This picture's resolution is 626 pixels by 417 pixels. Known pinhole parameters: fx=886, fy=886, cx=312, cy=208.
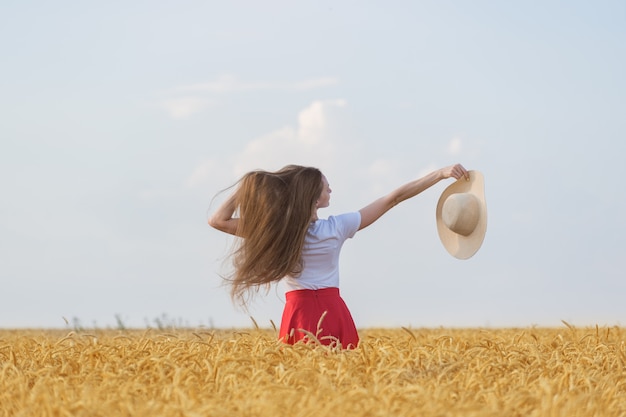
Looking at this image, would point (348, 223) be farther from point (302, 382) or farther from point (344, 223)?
point (302, 382)

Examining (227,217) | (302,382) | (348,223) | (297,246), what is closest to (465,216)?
(348,223)

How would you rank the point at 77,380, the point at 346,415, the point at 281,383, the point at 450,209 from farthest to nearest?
the point at 450,209, the point at 77,380, the point at 281,383, the point at 346,415

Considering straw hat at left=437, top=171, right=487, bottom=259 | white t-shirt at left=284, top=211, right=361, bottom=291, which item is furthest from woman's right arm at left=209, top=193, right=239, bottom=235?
straw hat at left=437, top=171, right=487, bottom=259

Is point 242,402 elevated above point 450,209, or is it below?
below

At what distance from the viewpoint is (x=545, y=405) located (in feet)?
11.3

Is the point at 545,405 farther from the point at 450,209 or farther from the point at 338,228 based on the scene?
the point at 450,209

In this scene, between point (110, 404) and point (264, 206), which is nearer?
point (110, 404)

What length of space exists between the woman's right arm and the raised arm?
0.93 m

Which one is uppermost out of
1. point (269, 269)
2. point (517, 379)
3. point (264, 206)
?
point (264, 206)

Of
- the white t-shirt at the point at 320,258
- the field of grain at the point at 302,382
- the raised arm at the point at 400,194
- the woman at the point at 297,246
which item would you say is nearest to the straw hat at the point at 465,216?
the raised arm at the point at 400,194

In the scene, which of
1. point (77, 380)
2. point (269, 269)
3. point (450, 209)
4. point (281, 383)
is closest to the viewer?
point (281, 383)

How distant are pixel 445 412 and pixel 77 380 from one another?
2.05 meters

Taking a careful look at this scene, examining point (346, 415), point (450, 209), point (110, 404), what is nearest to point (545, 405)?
point (346, 415)

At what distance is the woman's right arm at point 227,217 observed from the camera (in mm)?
6352
